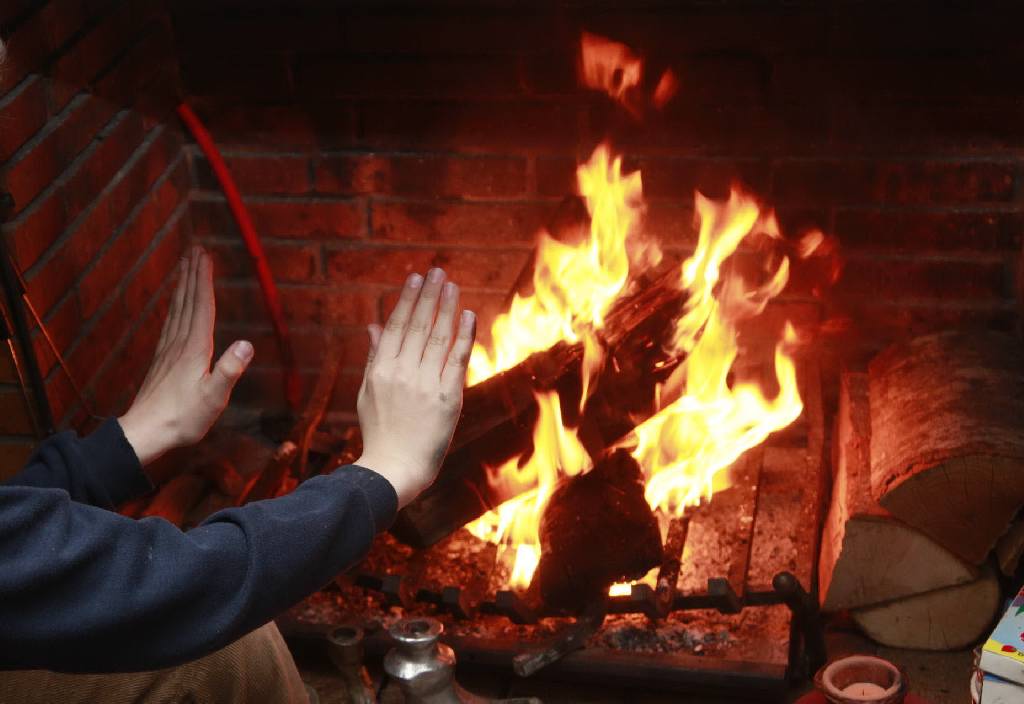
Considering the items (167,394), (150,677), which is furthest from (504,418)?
(150,677)

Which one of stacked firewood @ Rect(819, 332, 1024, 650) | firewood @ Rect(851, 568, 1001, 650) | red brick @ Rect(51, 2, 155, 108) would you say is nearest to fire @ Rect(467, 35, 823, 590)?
stacked firewood @ Rect(819, 332, 1024, 650)

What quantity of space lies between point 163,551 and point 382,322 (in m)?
1.63

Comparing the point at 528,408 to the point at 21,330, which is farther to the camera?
the point at 528,408

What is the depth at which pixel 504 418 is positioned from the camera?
2.21 metres

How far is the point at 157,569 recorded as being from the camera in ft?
4.21

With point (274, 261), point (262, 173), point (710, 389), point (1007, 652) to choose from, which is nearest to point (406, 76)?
point (262, 173)

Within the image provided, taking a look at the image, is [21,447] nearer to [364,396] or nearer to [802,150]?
[364,396]

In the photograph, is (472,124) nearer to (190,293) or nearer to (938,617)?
(190,293)

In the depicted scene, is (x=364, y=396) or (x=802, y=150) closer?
(x=364, y=396)

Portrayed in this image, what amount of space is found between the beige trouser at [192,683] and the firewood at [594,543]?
542 millimetres

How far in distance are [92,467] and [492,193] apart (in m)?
1.23

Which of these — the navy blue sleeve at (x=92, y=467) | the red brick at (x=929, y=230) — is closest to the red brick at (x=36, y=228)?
the navy blue sleeve at (x=92, y=467)

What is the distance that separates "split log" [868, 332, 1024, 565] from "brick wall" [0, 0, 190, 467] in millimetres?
1471

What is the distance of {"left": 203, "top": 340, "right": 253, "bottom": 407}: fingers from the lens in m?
1.67
